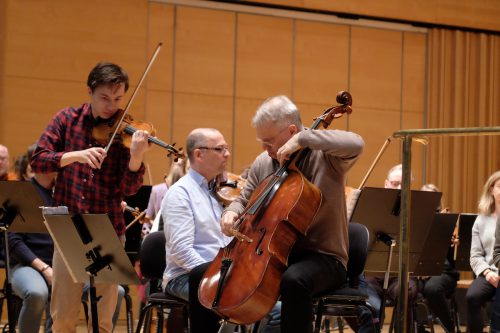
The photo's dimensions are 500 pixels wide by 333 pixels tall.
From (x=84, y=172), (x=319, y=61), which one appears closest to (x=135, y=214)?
(x=84, y=172)

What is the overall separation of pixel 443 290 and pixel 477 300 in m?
0.42

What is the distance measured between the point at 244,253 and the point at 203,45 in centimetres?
487

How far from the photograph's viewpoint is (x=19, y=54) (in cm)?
688

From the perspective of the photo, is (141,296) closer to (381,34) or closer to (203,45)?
(203,45)

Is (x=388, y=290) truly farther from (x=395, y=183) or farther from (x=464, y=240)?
(x=395, y=183)

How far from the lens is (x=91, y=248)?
327cm

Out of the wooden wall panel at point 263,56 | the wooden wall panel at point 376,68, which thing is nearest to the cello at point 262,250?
the wooden wall panel at point 263,56

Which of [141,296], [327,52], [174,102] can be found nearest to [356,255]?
[141,296]

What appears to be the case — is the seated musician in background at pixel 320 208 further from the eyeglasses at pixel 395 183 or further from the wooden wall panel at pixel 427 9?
the wooden wall panel at pixel 427 9

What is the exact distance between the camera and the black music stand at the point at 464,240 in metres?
5.56

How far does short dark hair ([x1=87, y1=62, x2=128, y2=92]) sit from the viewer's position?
3504mm

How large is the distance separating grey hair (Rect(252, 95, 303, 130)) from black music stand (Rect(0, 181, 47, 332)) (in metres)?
1.33

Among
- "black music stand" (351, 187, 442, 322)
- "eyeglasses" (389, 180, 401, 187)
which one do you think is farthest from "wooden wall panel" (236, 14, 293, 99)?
"black music stand" (351, 187, 442, 322)

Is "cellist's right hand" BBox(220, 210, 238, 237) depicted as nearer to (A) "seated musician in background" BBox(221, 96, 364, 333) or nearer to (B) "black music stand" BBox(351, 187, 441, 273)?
(A) "seated musician in background" BBox(221, 96, 364, 333)
